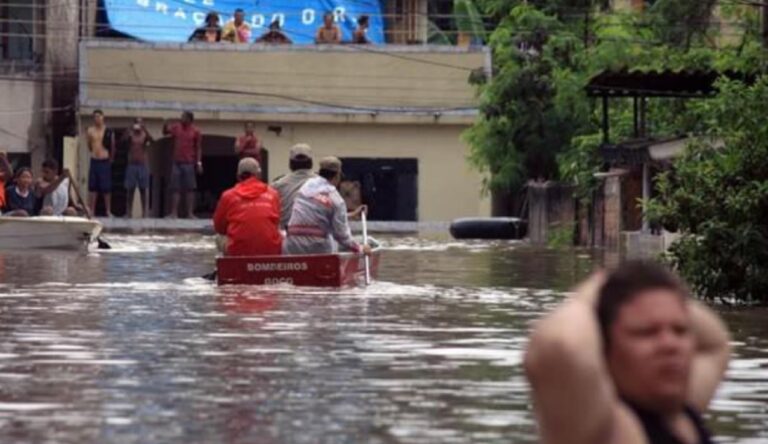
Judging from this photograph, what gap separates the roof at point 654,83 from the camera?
31.9 m

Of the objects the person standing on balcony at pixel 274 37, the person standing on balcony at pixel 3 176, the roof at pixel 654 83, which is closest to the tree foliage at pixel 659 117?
the roof at pixel 654 83

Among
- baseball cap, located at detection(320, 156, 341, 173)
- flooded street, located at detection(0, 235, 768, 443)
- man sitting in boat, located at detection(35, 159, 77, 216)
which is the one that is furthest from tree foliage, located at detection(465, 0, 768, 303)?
man sitting in boat, located at detection(35, 159, 77, 216)

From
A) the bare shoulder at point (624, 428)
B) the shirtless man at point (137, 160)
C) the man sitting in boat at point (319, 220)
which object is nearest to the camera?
the bare shoulder at point (624, 428)

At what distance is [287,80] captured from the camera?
2069 inches

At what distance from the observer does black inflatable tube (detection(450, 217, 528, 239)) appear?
44.5m

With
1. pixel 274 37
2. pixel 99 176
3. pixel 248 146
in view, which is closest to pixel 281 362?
pixel 248 146

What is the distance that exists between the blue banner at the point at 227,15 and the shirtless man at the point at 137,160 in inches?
150

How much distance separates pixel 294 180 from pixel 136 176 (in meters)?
26.6

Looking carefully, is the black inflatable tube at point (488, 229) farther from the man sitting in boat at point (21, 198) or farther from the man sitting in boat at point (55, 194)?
the man sitting in boat at point (21, 198)

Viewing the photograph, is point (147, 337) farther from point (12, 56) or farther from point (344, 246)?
point (12, 56)

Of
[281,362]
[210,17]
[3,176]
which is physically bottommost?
[281,362]

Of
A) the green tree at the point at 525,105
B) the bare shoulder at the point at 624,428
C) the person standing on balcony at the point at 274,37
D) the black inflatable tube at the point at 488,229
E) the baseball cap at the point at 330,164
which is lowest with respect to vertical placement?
the black inflatable tube at the point at 488,229

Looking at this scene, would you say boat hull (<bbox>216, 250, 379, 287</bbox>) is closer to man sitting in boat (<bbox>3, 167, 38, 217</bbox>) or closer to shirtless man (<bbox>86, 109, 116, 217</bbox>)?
man sitting in boat (<bbox>3, 167, 38, 217</bbox>)

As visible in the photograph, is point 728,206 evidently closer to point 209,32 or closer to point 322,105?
point 322,105
